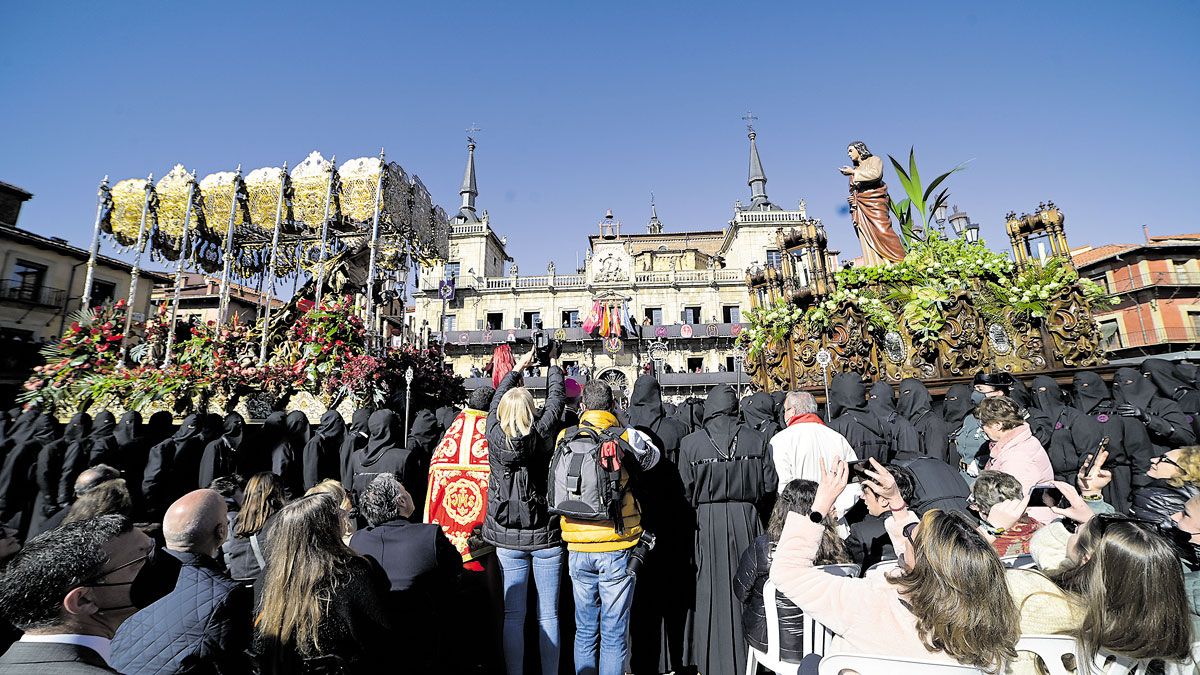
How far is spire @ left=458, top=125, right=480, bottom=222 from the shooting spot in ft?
161

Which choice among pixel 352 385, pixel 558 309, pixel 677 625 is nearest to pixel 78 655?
pixel 677 625

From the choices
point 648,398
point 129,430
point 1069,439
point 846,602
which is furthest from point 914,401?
point 129,430

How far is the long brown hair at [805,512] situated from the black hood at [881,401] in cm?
444

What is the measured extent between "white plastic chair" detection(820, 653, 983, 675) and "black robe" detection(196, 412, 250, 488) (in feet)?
21.5

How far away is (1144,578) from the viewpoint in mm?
2020

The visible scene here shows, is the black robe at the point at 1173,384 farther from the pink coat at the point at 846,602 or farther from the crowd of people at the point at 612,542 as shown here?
the pink coat at the point at 846,602

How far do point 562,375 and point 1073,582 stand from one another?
3.33m

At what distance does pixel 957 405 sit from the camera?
7340 mm

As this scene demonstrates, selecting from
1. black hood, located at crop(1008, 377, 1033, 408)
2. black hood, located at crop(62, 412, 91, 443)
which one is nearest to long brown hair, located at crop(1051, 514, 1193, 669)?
black hood, located at crop(1008, 377, 1033, 408)

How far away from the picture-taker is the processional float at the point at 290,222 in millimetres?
12312

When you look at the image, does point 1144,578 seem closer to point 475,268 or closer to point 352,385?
point 352,385

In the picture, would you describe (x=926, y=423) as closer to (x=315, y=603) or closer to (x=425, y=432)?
(x=425, y=432)

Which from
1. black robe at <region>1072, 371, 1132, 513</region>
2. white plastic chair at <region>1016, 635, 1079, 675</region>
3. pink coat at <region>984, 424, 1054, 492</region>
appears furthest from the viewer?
black robe at <region>1072, 371, 1132, 513</region>

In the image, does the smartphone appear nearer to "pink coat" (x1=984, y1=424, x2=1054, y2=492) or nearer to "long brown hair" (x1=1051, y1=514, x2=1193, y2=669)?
"pink coat" (x1=984, y1=424, x2=1054, y2=492)
